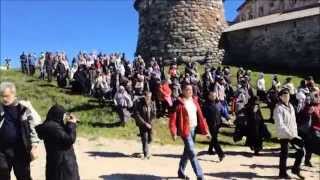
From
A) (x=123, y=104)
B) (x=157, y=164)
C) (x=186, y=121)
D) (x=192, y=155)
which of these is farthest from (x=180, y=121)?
(x=123, y=104)

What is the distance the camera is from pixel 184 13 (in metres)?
36.6

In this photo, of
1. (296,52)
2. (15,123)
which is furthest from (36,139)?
(296,52)

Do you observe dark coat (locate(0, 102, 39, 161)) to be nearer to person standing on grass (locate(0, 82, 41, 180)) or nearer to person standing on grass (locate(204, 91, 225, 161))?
person standing on grass (locate(0, 82, 41, 180))

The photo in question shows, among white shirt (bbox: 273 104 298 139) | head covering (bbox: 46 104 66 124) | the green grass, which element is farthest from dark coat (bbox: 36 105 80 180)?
the green grass

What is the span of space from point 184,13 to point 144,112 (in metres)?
23.0

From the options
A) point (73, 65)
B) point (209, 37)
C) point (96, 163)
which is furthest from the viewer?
point (209, 37)

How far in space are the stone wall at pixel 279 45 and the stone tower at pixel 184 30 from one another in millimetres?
1456

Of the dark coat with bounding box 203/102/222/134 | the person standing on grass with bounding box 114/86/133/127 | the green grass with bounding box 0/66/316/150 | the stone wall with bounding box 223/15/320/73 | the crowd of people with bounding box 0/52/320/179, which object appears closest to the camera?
the crowd of people with bounding box 0/52/320/179

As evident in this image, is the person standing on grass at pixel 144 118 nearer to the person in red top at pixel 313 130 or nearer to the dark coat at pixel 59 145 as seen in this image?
the person in red top at pixel 313 130

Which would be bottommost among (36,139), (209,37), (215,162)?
(215,162)

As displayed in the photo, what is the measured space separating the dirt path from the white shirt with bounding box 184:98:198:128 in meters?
1.35

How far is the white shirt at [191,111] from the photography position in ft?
37.6

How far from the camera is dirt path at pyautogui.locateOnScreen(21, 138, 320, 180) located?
12.5m

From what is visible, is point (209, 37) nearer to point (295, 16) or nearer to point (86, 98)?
point (295, 16)
